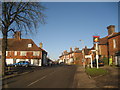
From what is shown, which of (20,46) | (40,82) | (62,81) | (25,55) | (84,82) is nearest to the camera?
(84,82)

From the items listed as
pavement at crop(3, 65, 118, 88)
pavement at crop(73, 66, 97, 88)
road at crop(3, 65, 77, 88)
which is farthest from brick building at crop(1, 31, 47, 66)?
pavement at crop(73, 66, 97, 88)

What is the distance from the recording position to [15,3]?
800 inches

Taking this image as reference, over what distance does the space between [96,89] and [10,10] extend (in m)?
16.3

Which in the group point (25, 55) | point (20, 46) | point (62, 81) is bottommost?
point (62, 81)

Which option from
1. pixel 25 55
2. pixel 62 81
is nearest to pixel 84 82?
pixel 62 81

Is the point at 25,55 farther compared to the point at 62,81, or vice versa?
the point at 25,55

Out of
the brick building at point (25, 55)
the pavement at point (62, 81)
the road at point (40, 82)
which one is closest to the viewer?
the pavement at point (62, 81)

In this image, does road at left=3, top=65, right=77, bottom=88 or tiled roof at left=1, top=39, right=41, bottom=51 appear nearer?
road at left=3, top=65, right=77, bottom=88

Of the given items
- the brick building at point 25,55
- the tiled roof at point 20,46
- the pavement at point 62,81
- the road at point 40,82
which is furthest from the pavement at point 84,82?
the tiled roof at point 20,46

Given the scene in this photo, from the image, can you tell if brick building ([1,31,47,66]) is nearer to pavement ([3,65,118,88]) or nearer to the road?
the road

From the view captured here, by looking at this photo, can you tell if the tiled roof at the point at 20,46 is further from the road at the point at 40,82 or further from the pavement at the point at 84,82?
the pavement at the point at 84,82

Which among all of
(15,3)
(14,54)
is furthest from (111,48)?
(14,54)

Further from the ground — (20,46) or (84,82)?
(20,46)

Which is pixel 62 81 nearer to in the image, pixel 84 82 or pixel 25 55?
pixel 84 82
